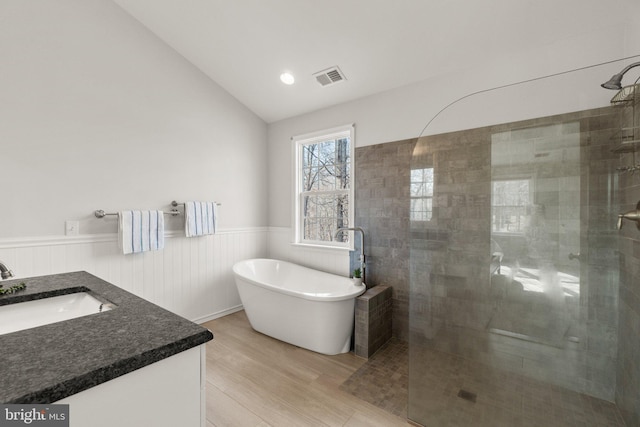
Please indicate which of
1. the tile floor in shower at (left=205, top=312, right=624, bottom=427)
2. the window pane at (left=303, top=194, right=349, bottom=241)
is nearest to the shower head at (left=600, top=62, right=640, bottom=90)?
the tile floor in shower at (left=205, top=312, right=624, bottom=427)

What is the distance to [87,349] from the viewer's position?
0.64m

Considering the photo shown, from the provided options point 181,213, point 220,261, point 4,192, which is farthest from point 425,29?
point 4,192

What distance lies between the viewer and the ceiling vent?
103 inches

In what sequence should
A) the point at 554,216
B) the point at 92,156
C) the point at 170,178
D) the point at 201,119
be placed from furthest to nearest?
the point at 201,119 < the point at 170,178 < the point at 92,156 < the point at 554,216

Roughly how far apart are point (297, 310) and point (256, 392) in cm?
68

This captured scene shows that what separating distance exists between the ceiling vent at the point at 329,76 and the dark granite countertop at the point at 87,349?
2.46 metres

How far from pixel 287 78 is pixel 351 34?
2.73 feet

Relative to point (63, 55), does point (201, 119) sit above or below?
below

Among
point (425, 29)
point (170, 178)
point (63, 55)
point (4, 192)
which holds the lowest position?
point (4, 192)

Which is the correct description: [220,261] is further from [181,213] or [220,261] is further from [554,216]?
[554,216]

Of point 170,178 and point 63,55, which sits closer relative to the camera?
point 63,55

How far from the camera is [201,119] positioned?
9.83 feet

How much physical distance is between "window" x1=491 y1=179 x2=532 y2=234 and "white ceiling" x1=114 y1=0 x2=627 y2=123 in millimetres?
1262

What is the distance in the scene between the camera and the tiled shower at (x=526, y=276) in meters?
1.23
